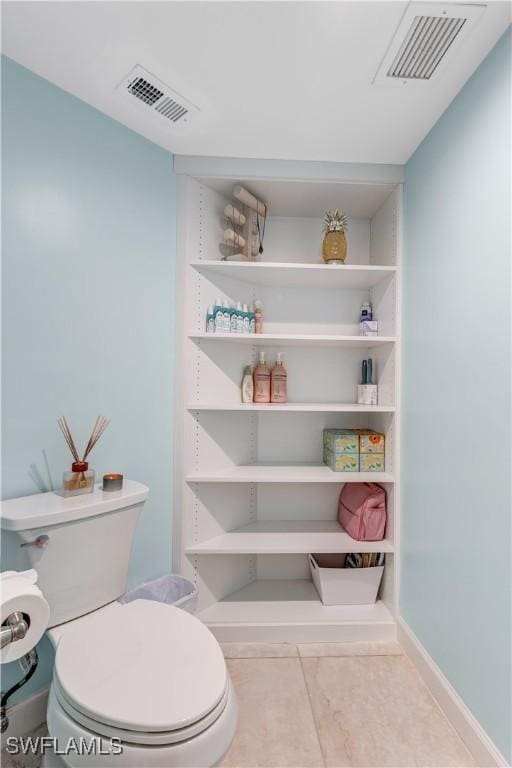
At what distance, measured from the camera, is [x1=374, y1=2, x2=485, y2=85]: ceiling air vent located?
3.40 feet

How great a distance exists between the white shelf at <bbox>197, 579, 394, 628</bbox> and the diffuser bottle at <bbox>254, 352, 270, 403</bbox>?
971 millimetres

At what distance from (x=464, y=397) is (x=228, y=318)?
41.0 inches

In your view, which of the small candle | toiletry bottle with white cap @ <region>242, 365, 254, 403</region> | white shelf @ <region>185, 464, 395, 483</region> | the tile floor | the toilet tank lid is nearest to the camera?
the toilet tank lid

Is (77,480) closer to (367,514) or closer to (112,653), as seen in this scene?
(112,653)

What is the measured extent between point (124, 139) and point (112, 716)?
185 centimetres

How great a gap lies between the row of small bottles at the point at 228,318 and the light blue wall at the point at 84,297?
0.61ft

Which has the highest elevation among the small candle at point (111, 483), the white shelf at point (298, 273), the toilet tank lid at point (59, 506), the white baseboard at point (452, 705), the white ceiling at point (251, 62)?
the white ceiling at point (251, 62)

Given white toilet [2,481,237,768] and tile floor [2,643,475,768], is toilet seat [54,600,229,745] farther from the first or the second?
tile floor [2,643,475,768]

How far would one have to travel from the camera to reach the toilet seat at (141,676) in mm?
844

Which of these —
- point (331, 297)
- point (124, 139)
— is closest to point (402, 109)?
point (331, 297)

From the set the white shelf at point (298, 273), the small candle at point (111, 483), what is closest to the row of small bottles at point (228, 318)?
the white shelf at point (298, 273)

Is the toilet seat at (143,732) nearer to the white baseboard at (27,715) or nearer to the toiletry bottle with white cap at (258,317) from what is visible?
the white baseboard at (27,715)

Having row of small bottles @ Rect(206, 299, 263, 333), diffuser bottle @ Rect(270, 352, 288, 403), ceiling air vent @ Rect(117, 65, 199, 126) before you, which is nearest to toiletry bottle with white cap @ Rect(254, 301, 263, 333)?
row of small bottles @ Rect(206, 299, 263, 333)

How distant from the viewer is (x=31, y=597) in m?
1.00
